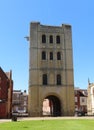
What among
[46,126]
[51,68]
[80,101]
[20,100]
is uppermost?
[51,68]

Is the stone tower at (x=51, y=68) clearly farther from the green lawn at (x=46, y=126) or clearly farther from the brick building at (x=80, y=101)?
the brick building at (x=80, y=101)

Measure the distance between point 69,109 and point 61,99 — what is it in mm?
2630

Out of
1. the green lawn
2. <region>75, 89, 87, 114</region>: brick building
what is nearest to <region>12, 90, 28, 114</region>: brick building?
<region>75, 89, 87, 114</region>: brick building

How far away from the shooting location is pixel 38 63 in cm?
5662

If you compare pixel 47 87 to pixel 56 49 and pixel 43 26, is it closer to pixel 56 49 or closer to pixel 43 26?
pixel 56 49

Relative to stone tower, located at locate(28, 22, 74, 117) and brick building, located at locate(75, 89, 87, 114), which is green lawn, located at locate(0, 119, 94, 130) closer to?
stone tower, located at locate(28, 22, 74, 117)

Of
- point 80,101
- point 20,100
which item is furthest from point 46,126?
point 20,100

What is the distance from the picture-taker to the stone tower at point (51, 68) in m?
55.2

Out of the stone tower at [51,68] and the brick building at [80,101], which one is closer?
the stone tower at [51,68]

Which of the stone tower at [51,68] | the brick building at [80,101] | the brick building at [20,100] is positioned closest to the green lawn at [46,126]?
the stone tower at [51,68]

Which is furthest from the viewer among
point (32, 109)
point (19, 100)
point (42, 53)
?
point (19, 100)

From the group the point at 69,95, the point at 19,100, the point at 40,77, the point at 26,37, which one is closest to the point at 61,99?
the point at 69,95

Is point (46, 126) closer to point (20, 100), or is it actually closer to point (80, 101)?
point (80, 101)

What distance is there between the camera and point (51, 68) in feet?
187
